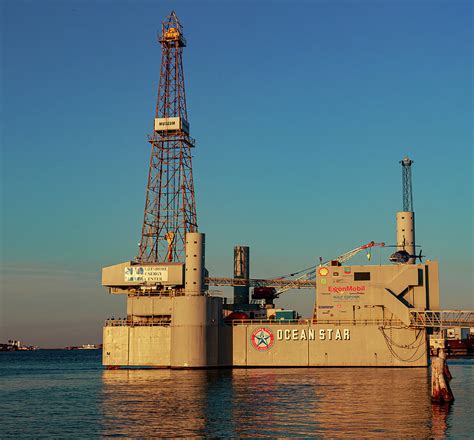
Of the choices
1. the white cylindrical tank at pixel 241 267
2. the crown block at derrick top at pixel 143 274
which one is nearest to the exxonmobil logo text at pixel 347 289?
the crown block at derrick top at pixel 143 274

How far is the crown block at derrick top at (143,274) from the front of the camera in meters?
93.1

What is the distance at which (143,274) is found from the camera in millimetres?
93812

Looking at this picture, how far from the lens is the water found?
41.4 meters

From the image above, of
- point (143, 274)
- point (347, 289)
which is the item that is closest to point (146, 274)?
point (143, 274)

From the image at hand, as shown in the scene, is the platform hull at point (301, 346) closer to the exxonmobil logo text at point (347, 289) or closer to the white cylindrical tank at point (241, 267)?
the exxonmobil logo text at point (347, 289)

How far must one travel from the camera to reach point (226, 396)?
2281 inches

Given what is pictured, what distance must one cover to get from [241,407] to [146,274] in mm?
44392

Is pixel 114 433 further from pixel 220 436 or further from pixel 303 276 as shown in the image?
pixel 303 276

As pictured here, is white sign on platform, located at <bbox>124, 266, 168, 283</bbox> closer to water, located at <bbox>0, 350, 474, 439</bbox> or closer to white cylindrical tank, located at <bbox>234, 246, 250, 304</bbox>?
water, located at <bbox>0, 350, 474, 439</bbox>

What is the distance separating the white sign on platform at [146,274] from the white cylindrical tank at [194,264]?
5209 millimetres

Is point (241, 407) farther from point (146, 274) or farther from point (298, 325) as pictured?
point (146, 274)

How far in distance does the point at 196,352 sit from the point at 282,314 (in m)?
13.2

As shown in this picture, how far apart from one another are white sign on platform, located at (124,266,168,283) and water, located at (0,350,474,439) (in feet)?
58.0

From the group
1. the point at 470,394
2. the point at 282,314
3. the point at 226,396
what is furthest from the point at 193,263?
the point at 470,394
